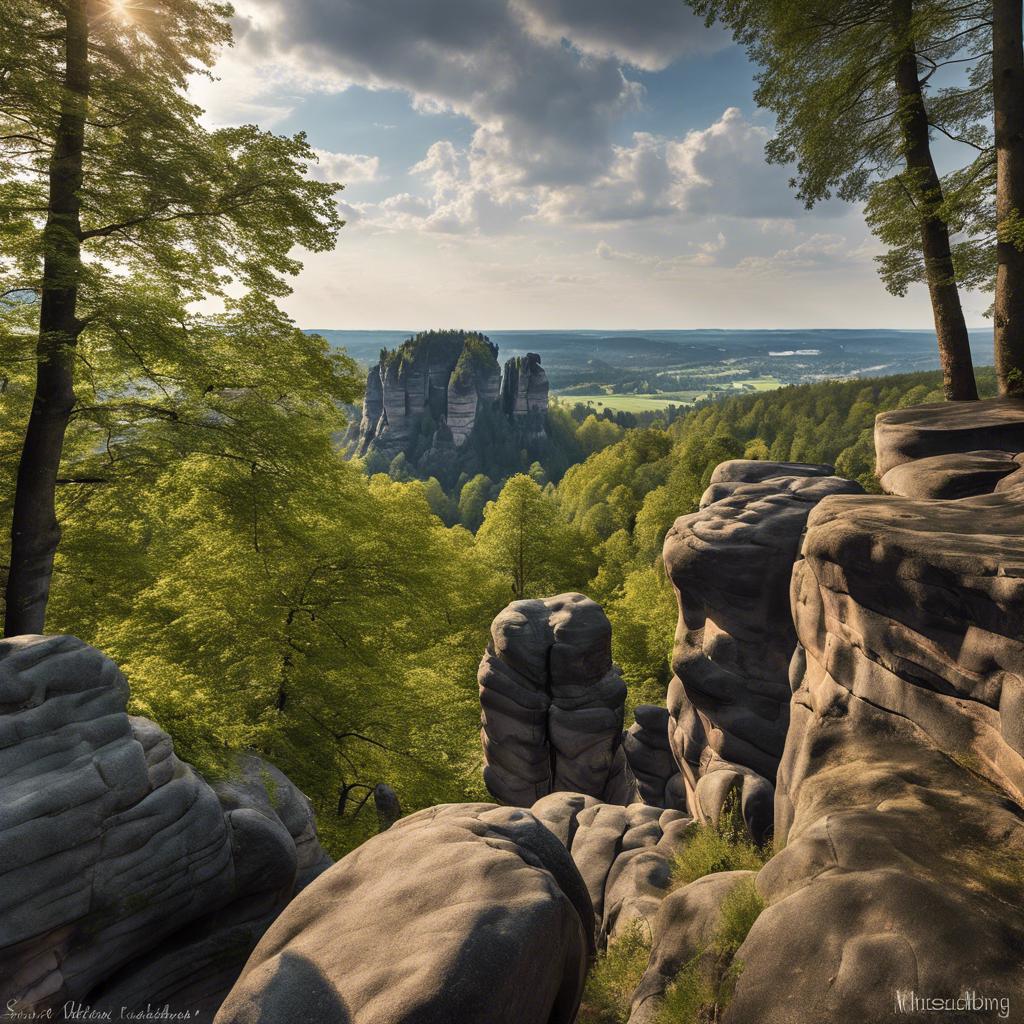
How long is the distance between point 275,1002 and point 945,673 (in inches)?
259

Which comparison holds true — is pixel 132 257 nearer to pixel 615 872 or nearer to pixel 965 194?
pixel 615 872

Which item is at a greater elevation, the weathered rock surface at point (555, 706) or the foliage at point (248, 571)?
the foliage at point (248, 571)

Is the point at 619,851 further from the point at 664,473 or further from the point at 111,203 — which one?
the point at 664,473

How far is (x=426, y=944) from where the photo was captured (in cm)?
423

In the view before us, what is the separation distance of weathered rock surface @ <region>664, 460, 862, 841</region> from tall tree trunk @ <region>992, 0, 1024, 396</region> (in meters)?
4.07

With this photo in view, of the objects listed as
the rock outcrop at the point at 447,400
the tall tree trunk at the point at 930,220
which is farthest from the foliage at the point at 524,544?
the rock outcrop at the point at 447,400

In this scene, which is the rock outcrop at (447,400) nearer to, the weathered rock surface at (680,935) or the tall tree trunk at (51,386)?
the tall tree trunk at (51,386)

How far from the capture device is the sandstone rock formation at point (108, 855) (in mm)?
5168

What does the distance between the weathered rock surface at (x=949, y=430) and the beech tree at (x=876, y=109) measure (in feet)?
5.66

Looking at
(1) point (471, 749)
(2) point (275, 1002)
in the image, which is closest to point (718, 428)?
(1) point (471, 749)

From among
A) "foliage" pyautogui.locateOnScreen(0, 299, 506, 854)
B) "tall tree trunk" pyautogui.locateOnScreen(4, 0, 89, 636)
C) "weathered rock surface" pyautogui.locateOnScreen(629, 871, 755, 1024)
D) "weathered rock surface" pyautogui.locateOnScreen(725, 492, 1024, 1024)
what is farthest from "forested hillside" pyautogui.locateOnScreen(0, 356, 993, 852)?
"weathered rock surface" pyautogui.locateOnScreen(725, 492, 1024, 1024)

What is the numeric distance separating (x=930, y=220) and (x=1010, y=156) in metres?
1.49

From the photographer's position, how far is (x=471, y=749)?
63.5 feet

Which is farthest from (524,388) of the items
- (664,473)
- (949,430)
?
(949,430)
